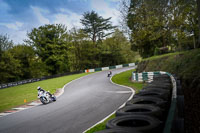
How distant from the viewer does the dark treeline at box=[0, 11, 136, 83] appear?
42688mm

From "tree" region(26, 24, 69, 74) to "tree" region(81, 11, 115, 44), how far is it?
27.5 feet

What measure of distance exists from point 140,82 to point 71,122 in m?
11.1

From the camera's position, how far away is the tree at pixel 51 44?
4550 cm

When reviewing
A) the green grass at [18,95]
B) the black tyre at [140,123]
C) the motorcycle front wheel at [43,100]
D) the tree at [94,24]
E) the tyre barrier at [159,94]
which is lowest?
the green grass at [18,95]

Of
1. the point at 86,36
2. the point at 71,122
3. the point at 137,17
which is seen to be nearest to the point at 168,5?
the point at 137,17

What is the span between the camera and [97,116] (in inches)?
311

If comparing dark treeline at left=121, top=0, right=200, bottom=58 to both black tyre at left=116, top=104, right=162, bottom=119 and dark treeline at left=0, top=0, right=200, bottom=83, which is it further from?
black tyre at left=116, top=104, right=162, bottom=119

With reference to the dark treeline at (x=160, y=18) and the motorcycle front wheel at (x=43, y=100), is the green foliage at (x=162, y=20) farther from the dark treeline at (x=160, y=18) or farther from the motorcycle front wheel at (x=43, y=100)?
the motorcycle front wheel at (x=43, y=100)

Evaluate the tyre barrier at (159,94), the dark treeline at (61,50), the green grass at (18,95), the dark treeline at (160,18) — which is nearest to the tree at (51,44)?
the dark treeline at (61,50)

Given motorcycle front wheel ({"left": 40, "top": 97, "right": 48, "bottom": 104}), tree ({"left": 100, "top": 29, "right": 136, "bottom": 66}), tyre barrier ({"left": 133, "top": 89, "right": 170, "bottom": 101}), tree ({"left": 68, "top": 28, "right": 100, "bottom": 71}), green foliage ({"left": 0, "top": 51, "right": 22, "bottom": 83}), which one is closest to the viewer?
tyre barrier ({"left": 133, "top": 89, "right": 170, "bottom": 101})

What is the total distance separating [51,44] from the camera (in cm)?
4584

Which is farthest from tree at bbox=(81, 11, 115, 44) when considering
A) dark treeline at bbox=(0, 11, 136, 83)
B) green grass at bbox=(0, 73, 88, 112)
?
green grass at bbox=(0, 73, 88, 112)

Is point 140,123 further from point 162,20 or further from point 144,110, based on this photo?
point 162,20

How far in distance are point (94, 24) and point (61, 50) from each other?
14.3m
